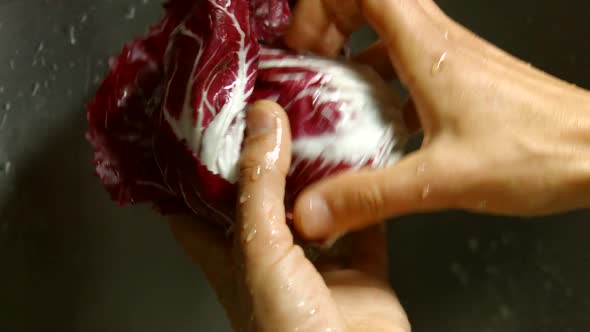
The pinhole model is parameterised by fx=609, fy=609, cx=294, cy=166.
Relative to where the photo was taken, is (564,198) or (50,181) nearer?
(564,198)

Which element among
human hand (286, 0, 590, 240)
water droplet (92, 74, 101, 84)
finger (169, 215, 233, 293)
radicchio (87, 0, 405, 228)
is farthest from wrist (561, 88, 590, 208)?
water droplet (92, 74, 101, 84)

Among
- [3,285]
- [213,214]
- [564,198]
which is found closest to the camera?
[564,198]

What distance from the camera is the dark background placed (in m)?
0.71

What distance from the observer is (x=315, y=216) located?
1.43ft

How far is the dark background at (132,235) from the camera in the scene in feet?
2.35

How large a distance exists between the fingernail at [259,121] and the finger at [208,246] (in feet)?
0.53

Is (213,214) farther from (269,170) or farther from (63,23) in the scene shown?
(63,23)

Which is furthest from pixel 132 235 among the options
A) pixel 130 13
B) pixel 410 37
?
pixel 410 37

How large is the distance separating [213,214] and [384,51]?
0.22m

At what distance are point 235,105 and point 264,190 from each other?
0.08 m

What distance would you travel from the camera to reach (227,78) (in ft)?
1.52

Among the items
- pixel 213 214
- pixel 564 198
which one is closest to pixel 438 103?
pixel 564 198

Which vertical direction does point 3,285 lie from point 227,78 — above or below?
below

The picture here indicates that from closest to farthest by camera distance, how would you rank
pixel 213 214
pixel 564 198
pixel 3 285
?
pixel 564 198, pixel 213 214, pixel 3 285
